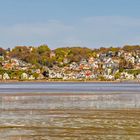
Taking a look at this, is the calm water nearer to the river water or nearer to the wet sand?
the wet sand

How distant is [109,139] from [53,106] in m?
24.9

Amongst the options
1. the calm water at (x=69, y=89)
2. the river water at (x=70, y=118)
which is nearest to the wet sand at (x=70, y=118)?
the river water at (x=70, y=118)

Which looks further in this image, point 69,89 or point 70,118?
point 69,89

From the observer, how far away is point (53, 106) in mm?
55750

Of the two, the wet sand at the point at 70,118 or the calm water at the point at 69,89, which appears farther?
the calm water at the point at 69,89

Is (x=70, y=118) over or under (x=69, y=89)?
under

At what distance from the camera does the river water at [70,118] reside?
33.1 metres

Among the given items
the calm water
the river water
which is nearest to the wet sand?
the river water

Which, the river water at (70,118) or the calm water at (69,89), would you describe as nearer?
the river water at (70,118)

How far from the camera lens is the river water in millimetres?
33125

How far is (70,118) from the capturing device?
1704 inches

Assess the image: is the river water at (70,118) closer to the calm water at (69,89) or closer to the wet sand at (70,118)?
the wet sand at (70,118)

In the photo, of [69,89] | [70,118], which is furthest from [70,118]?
[69,89]

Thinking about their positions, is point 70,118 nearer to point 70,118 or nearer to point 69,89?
point 70,118
